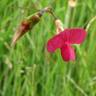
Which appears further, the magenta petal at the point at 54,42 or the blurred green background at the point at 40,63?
the blurred green background at the point at 40,63

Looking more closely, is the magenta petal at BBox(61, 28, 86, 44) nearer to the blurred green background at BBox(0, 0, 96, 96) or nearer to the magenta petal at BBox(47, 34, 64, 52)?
the magenta petal at BBox(47, 34, 64, 52)

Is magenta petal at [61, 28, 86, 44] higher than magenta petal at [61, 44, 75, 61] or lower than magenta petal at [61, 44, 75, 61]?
higher

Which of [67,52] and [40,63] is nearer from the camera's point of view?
[67,52]

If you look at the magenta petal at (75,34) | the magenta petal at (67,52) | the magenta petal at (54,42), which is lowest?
the magenta petal at (67,52)

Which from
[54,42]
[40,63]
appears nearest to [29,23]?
[54,42]

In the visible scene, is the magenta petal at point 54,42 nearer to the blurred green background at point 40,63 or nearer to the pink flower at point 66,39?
the pink flower at point 66,39

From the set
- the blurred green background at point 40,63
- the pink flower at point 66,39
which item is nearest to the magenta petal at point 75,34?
the pink flower at point 66,39

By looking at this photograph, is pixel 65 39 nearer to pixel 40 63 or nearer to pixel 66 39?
pixel 66 39

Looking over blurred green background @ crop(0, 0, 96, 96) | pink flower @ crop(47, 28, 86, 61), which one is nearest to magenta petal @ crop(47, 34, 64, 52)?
pink flower @ crop(47, 28, 86, 61)

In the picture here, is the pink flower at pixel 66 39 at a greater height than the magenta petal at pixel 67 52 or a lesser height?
greater
